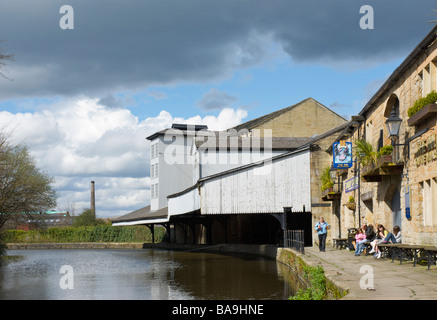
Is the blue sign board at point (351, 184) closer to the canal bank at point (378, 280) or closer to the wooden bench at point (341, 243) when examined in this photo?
the wooden bench at point (341, 243)

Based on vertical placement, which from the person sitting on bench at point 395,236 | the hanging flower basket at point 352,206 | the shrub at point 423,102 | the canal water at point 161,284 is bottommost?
the canal water at point 161,284

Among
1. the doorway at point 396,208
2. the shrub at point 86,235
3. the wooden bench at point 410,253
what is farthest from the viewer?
the shrub at point 86,235

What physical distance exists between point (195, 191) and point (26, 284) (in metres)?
12.5

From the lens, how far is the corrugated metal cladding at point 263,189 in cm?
2538

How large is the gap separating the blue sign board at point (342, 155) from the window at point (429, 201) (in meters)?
7.41

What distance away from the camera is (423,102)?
12703mm

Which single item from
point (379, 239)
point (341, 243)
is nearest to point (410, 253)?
point (379, 239)

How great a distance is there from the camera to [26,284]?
1587cm

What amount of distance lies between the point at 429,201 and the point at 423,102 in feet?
7.59

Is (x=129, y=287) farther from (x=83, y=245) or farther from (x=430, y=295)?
(x=83, y=245)

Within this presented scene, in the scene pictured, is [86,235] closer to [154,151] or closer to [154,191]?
[154,191]

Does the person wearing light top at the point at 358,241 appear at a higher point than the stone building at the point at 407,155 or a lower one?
lower

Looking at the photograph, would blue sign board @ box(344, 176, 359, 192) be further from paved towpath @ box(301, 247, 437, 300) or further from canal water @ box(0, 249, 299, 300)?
paved towpath @ box(301, 247, 437, 300)

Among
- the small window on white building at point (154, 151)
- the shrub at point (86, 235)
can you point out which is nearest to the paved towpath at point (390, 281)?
the small window on white building at point (154, 151)
